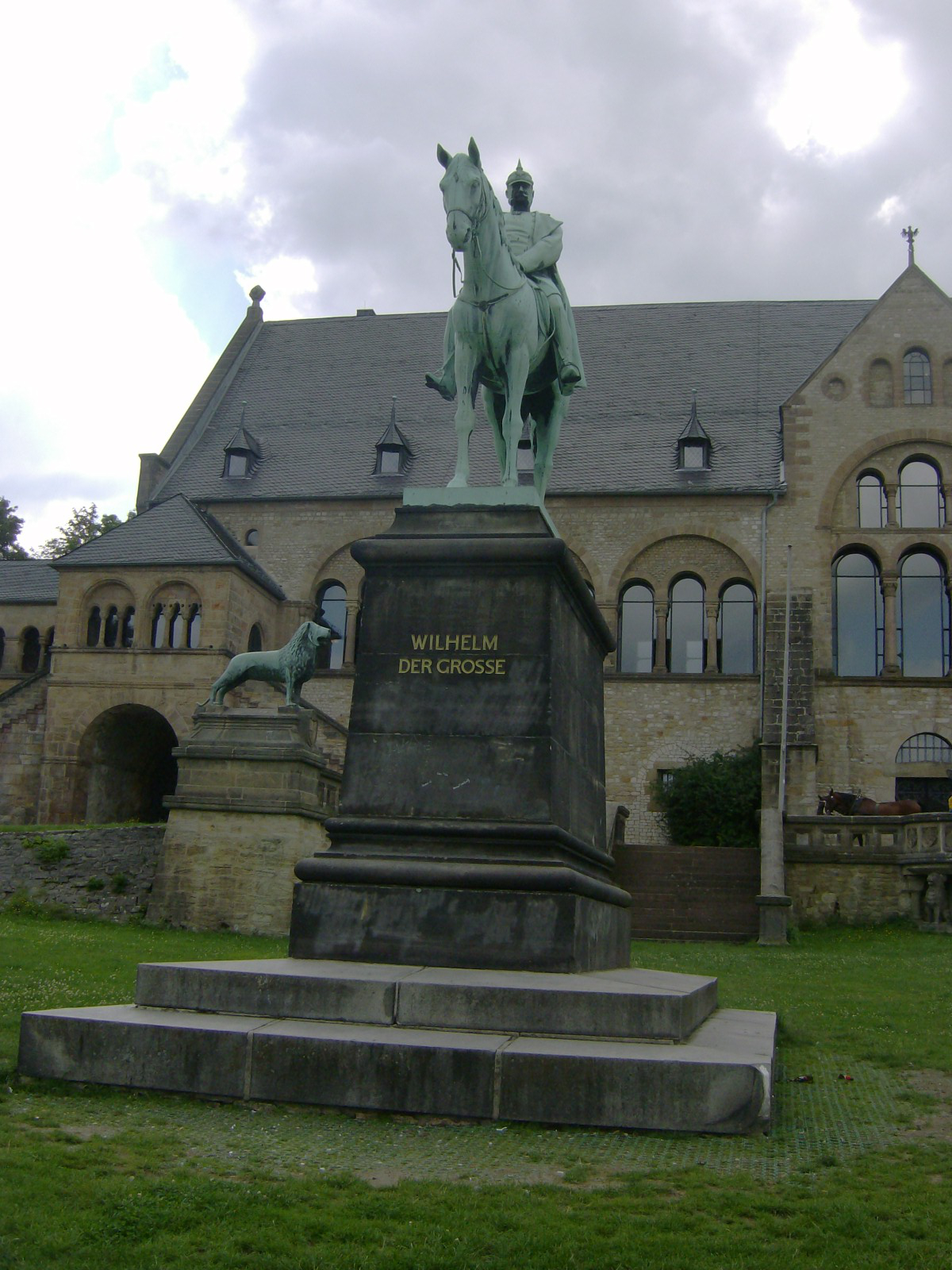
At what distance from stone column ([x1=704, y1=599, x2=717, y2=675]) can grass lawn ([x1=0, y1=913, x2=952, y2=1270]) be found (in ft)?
92.6

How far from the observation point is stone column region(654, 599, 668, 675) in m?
35.4

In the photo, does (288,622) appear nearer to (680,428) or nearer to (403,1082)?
(680,428)

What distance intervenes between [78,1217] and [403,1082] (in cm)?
172

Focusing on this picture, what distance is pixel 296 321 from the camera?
155 feet

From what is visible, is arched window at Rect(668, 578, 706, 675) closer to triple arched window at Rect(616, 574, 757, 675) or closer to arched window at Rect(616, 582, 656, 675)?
triple arched window at Rect(616, 574, 757, 675)

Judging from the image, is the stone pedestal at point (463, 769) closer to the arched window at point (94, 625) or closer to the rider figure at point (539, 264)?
the rider figure at point (539, 264)

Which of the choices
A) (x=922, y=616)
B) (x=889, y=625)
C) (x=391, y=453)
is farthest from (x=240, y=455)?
(x=922, y=616)

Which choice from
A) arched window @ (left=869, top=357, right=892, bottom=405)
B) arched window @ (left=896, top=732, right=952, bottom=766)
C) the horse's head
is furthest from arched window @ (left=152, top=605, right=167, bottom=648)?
the horse's head

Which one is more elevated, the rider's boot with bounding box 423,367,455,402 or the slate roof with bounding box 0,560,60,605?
the slate roof with bounding box 0,560,60,605

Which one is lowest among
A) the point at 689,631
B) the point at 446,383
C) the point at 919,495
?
the point at 446,383

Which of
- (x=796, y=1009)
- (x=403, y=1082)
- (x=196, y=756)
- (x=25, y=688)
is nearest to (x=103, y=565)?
(x=25, y=688)

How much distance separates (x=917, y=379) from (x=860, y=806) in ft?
41.7

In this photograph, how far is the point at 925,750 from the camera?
33.2 metres

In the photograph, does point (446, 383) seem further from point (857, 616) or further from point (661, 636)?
point (857, 616)
